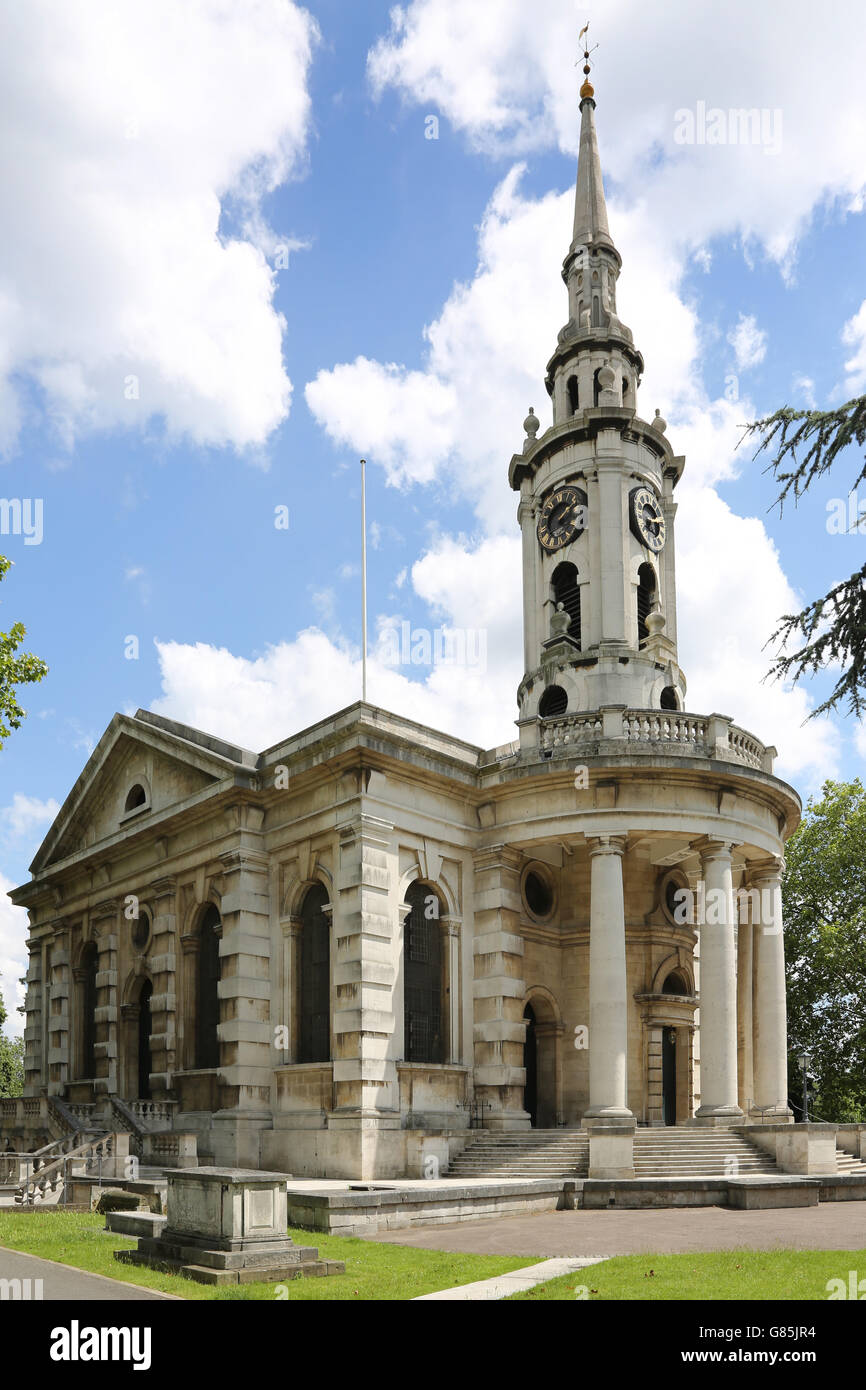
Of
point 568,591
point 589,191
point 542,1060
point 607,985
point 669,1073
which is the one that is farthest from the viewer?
point 589,191

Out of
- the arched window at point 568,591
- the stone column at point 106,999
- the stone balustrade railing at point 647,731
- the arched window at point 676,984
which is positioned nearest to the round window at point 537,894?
the arched window at point 676,984

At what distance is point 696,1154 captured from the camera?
80.1 ft

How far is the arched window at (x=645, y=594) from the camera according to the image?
36.0m

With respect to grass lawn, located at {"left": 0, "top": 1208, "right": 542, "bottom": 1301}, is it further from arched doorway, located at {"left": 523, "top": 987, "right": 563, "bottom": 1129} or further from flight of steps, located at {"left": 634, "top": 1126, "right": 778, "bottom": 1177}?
arched doorway, located at {"left": 523, "top": 987, "right": 563, "bottom": 1129}

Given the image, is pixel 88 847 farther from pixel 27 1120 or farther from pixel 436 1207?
pixel 436 1207

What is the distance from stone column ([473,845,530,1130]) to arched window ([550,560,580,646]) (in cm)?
894

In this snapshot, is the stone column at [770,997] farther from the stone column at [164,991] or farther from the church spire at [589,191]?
the church spire at [589,191]

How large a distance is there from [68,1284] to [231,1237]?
6.00ft

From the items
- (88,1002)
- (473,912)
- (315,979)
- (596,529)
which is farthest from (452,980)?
(88,1002)

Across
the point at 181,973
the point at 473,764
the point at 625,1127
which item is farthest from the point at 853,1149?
the point at 181,973

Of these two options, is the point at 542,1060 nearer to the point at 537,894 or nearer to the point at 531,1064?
the point at 531,1064

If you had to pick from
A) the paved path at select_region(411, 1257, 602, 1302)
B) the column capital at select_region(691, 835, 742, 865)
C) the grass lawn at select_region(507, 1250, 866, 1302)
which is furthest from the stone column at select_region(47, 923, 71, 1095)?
the grass lawn at select_region(507, 1250, 866, 1302)

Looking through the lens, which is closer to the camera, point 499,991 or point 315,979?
point 499,991

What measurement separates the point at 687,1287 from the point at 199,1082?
2061cm
